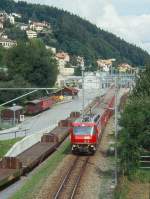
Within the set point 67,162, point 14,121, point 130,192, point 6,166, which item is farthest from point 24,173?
point 14,121

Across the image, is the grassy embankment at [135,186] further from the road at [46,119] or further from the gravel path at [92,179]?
the road at [46,119]

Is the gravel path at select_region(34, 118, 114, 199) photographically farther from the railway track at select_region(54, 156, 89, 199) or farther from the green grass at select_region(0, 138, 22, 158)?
the green grass at select_region(0, 138, 22, 158)

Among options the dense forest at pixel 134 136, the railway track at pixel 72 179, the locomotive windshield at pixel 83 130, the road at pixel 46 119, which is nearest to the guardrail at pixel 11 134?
the road at pixel 46 119

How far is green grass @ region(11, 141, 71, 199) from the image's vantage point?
2786cm

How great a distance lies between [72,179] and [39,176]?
2.82 metres

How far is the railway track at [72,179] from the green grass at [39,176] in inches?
52.0

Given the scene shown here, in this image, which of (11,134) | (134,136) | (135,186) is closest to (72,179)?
(135,186)

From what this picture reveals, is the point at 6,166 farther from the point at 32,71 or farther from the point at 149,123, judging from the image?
the point at 32,71

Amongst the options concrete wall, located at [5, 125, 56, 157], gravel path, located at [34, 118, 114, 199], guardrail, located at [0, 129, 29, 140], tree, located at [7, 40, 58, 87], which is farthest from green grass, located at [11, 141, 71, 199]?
tree, located at [7, 40, 58, 87]

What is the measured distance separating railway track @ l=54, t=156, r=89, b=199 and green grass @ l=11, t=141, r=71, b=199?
1320 millimetres

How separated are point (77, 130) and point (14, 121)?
27.7 m

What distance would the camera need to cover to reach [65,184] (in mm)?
29922

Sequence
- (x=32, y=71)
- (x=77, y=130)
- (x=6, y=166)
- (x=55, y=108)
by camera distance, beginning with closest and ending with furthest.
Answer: (x=6, y=166), (x=77, y=130), (x=55, y=108), (x=32, y=71)

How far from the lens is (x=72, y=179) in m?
31.6
